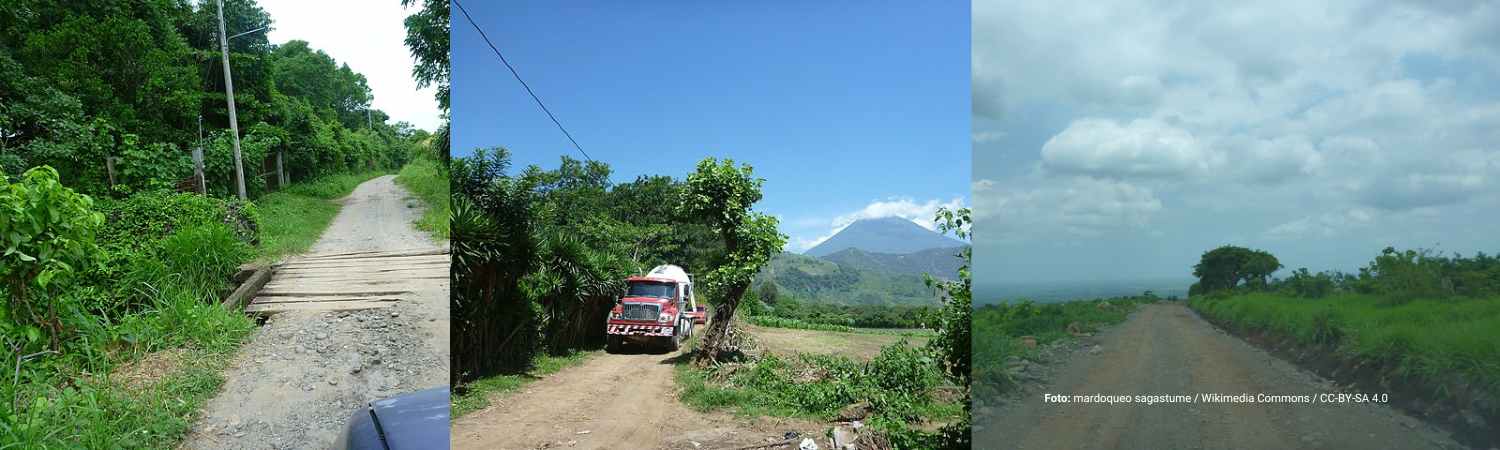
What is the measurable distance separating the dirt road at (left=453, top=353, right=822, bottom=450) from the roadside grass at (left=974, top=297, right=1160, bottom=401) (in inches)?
48.9

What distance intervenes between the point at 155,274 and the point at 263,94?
5.32 ft

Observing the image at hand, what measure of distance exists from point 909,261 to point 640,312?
2119 millimetres

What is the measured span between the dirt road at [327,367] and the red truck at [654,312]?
4.15ft

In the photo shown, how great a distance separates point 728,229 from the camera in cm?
442

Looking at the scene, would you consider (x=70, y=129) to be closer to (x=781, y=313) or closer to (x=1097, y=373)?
(x=781, y=313)

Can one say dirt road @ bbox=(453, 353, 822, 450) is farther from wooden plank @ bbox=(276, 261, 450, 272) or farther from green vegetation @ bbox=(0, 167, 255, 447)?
green vegetation @ bbox=(0, 167, 255, 447)

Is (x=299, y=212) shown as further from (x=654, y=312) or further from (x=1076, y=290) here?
(x=1076, y=290)

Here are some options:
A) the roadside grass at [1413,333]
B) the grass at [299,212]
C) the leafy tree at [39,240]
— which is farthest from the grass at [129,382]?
the roadside grass at [1413,333]

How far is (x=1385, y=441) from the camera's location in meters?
2.14

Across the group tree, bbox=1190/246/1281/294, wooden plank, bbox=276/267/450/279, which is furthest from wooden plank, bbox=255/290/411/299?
tree, bbox=1190/246/1281/294

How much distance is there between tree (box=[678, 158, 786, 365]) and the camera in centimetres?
385

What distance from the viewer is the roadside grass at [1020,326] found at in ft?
8.24

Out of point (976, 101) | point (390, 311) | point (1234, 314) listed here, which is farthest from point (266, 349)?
point (1234, 314)

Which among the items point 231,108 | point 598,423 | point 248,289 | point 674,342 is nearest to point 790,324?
point 674,342
